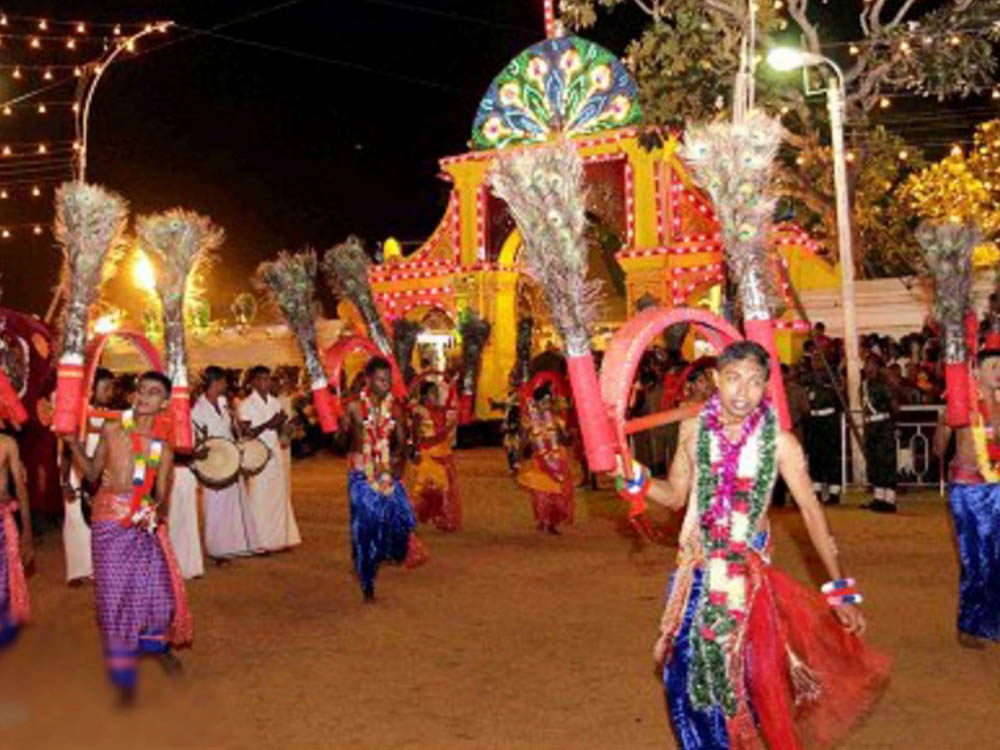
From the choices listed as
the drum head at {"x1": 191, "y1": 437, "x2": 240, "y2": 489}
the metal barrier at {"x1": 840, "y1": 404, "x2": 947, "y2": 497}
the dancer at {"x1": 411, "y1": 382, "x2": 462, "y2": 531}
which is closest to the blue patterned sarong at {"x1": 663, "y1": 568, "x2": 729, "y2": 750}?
the drum head at {"x1": 191, "y1": 437, "x2": 240, "y2": 489}

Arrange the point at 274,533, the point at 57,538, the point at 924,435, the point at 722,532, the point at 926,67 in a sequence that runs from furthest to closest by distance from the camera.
Result: the point at 926,67, the point at 924,435, the point at 57,538, the point at 274,533, the point at 722,532

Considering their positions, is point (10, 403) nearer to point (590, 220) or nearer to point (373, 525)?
point (373, 525)

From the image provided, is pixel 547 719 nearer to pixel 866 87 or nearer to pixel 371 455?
pixel 371 455

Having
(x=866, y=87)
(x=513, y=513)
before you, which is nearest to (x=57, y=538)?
(x=513, y=513)

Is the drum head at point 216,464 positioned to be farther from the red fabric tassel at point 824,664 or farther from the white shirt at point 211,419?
the red fabric tassel at point 824,664

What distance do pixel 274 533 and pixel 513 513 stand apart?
3789 mm

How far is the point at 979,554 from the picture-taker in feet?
25.7

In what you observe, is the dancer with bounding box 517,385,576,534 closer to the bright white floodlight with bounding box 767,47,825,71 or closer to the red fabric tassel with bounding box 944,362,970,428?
the bright white floodlight with bounding box 767,47,825,71

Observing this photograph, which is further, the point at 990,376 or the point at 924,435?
the point at 924,435

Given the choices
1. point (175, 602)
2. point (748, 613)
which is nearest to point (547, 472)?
point (175, 602)

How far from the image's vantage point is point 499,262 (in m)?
31.9

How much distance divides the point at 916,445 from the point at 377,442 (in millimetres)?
8965

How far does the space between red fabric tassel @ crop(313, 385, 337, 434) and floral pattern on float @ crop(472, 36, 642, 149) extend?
1952 cm

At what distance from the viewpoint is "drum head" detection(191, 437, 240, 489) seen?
12.1 metres
